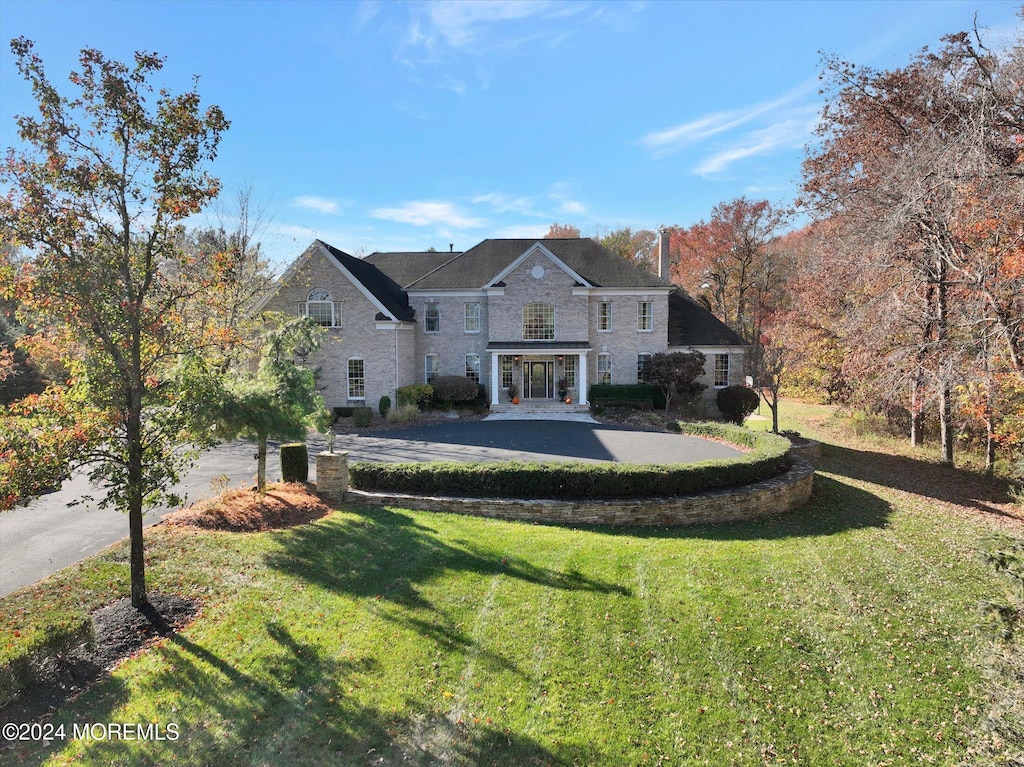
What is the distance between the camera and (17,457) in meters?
5.96

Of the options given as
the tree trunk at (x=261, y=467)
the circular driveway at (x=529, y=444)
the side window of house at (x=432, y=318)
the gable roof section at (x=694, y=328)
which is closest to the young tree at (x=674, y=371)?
the gable roof section at (x=694, y=328)

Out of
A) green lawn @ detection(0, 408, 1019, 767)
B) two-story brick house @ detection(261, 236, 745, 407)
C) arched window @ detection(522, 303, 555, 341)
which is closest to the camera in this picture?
green lawn @ detection(0, 408, 1019, 767)

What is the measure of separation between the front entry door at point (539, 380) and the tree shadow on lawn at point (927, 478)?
1392cm

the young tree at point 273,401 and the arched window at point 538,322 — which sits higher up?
the arched window at point 538,322

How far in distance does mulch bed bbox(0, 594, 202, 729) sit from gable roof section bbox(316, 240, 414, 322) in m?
19.8

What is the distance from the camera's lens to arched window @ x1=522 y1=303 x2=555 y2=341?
2873 cm

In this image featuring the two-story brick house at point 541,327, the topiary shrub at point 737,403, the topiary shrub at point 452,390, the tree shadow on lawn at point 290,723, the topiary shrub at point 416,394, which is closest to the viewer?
the tree shadow on lawn at point 290,723

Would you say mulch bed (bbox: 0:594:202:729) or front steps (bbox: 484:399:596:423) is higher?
front steps (bbox: 484:399:596:423)

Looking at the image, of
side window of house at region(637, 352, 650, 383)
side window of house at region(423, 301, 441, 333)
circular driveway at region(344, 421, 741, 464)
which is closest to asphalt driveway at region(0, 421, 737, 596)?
circular driveway at region(344, 421, 741, 464)

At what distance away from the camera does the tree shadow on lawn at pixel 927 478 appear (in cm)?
1591

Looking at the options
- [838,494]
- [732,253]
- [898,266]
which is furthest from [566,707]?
[732,253]

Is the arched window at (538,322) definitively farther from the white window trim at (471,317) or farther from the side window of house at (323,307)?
the side window of house at (323,307)

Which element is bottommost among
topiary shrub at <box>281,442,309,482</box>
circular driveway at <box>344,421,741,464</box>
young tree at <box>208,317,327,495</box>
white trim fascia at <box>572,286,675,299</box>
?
circular driveway at <box>344,421,741,464</box>

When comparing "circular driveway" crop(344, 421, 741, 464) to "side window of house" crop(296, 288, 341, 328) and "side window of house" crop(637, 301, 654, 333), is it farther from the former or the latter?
"side window of house" crop(637, 301, 654, 333)
